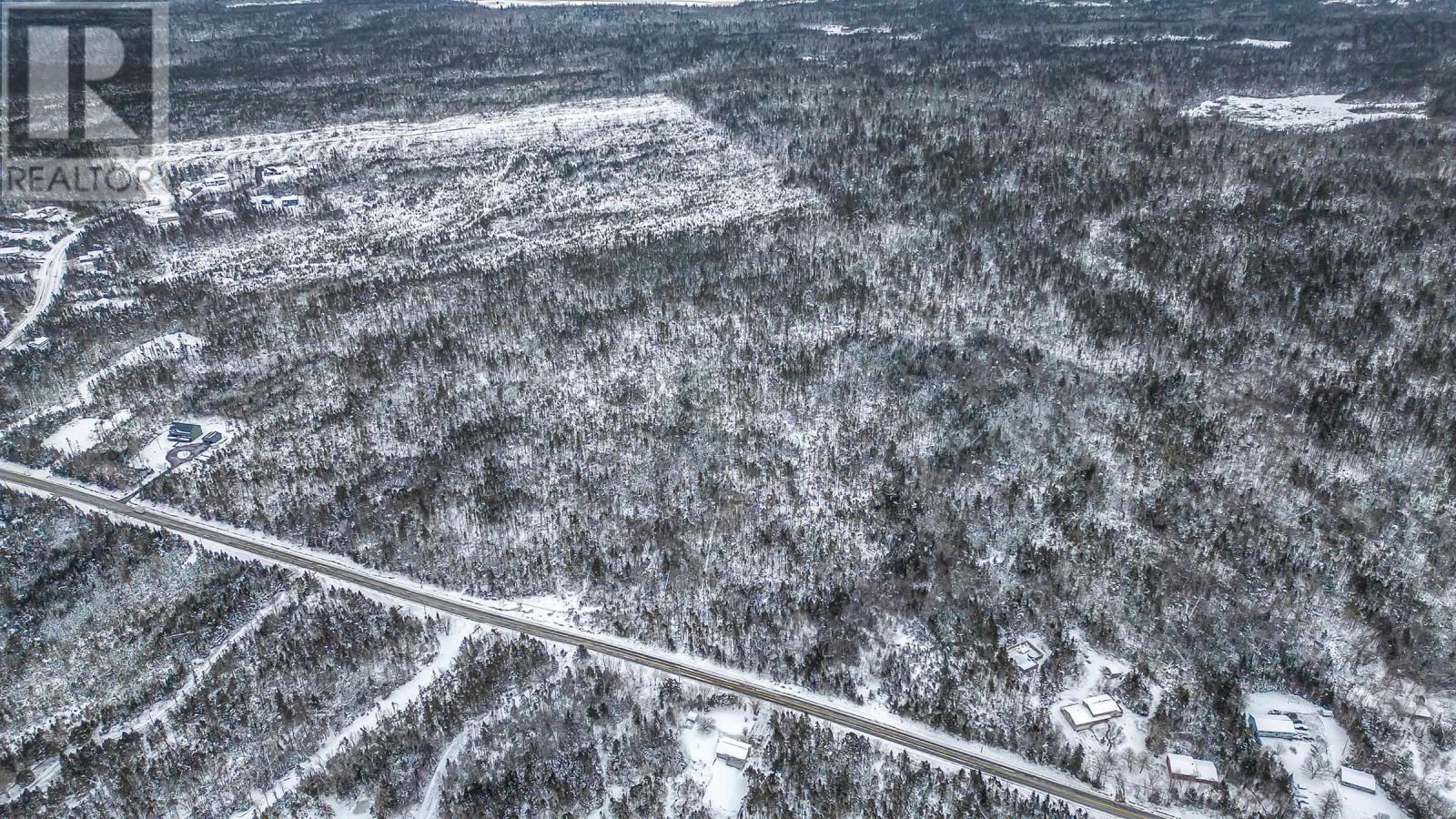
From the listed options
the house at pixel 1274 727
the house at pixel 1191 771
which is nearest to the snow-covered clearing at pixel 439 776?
the house at pixel 1191 771

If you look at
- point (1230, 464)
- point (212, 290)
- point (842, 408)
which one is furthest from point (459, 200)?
point (1230, 464)

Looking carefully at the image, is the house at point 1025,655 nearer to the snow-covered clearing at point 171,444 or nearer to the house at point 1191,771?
the house at point 1191,771

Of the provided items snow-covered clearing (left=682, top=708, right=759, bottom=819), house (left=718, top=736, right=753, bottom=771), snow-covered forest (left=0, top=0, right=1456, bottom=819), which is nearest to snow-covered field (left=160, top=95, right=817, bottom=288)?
snow-covered forest (left=0, top=0, right=1456, bottom=819)

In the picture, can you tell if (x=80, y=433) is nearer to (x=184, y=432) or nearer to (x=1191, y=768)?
(x=184, y=432)

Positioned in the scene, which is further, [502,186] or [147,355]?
[502,186]

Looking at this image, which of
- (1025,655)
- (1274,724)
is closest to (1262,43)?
(1274,724)

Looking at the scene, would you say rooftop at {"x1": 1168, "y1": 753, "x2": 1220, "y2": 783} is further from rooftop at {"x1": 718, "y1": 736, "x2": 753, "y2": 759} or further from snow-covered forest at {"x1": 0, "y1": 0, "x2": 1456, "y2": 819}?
rooftop at {"x1": 718, "y1": 736, "x2": 753, "y2": 759}
